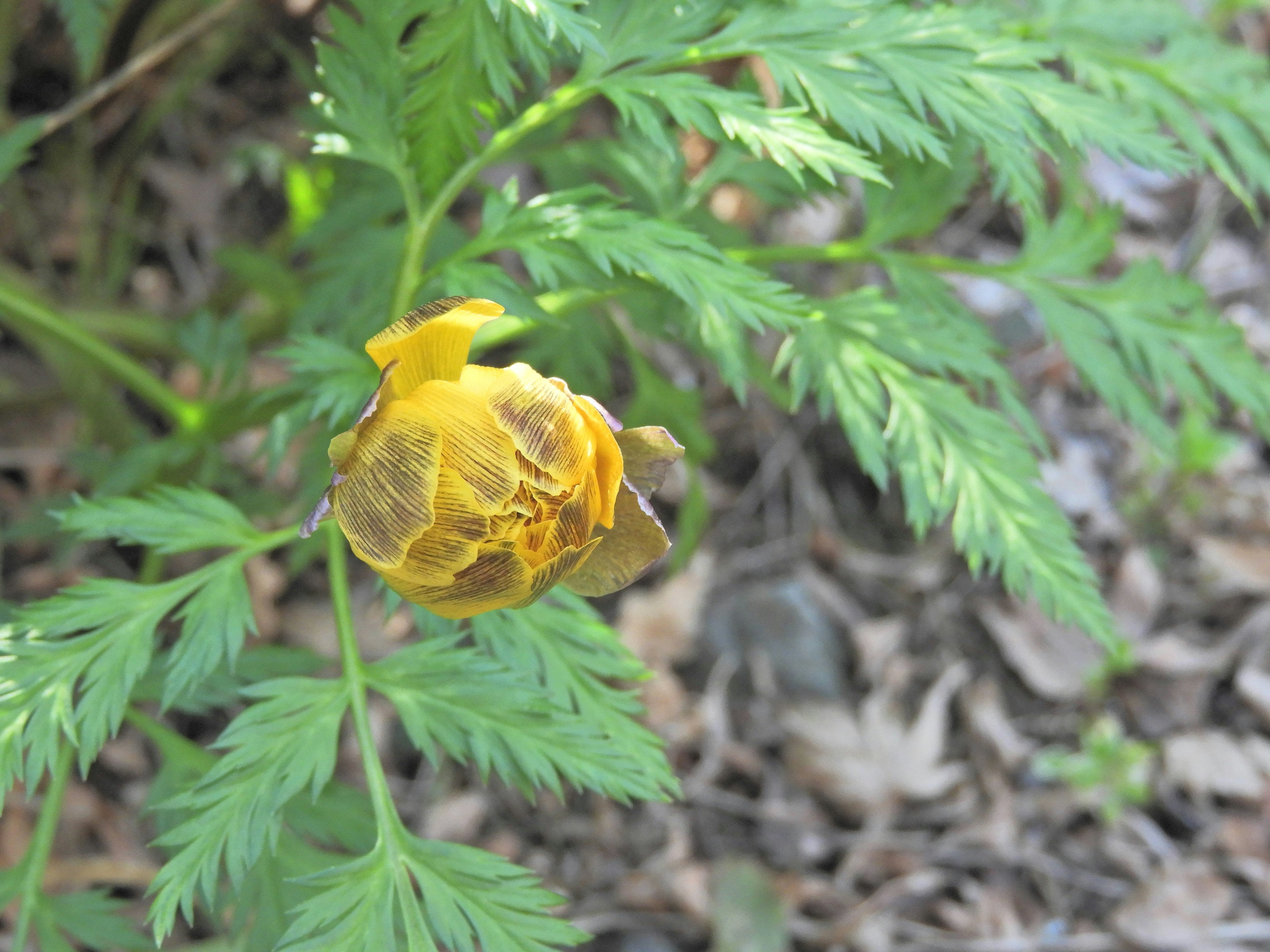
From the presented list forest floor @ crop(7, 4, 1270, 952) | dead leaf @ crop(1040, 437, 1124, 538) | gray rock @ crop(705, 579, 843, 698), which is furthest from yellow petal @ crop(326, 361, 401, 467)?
dead leaf @ crop(1040, 437, 1124, 538)

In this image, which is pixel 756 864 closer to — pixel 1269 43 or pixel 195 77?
pixel 195 77

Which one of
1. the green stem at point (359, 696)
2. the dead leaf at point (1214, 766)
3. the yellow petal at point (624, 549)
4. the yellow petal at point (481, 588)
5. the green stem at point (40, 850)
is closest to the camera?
the yellow petal at point (481, 588)

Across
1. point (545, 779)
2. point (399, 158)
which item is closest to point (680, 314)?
point (399, 158)

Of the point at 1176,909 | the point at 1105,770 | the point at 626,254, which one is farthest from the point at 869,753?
the point at 626,254

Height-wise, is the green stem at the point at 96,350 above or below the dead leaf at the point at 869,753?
above

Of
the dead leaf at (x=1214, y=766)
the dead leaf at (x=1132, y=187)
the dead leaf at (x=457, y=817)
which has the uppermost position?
the dead leaf at (x=1132, y=187)

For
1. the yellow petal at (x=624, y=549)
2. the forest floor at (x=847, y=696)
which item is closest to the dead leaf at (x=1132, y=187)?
the forest floor at (x=847, y=696)

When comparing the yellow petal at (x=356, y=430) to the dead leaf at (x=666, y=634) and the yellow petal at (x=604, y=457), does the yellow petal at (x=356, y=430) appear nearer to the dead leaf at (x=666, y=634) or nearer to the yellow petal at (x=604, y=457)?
the yellow petal at (x=604, y=457)

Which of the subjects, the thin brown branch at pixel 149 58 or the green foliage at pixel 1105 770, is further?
the green foliage at pixel 1105 770
